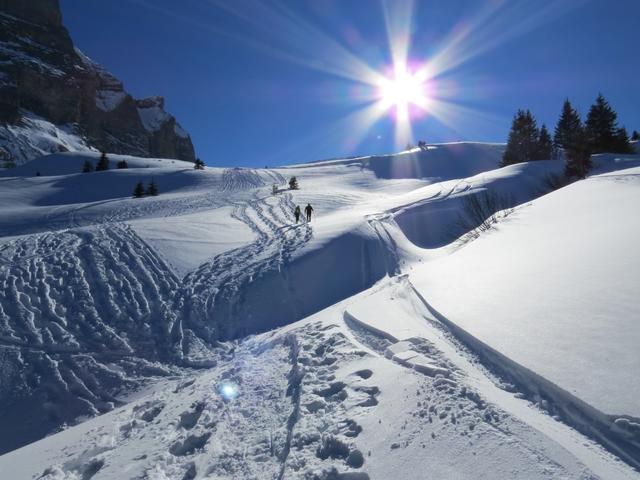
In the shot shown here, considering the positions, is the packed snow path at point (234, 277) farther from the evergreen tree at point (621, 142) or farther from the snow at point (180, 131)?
the snow at point (180, 131)

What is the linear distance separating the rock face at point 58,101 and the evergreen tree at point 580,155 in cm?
8140

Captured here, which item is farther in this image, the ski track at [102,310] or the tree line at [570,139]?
the tree line at [570,139]

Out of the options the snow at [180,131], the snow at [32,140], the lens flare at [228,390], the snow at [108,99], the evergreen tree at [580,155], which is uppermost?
the snow at [108,99]

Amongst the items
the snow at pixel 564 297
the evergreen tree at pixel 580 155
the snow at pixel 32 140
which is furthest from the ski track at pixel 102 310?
the snow at pixel 32 140

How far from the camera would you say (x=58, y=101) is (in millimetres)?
86312

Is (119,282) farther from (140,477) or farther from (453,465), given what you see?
(453,465)

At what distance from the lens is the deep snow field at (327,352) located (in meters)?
2.94

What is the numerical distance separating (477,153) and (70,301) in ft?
191

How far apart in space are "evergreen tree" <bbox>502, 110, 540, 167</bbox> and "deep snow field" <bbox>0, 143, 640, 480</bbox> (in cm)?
2654

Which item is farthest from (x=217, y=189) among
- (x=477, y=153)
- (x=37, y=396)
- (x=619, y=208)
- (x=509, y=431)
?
(x=477, y=153)

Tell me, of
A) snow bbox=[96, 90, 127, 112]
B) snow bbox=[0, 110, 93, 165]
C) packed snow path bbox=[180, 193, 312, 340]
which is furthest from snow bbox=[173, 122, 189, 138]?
packed snow path bbox=[180, 193, 312, 340]

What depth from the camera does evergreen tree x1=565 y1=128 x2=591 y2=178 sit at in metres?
22.9

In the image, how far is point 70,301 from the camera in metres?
8.34

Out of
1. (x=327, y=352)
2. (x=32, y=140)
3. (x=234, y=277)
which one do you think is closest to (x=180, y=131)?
(x=32, y=140)
